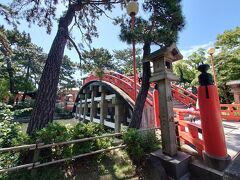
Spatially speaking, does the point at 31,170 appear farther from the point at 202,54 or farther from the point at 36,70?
the point at 36,70

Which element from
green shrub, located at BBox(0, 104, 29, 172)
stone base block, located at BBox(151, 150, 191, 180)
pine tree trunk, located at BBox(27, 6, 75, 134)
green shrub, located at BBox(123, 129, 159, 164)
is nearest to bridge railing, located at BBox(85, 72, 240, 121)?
green shrub, located at BBox(123, 129, 159, 164)

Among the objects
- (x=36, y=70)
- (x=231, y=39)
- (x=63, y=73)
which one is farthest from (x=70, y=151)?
(x=63, y=73)

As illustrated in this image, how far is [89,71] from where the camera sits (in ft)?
21.9

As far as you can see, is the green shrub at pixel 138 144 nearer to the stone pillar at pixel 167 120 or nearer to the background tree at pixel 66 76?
the stone pillar at pixel 167 120

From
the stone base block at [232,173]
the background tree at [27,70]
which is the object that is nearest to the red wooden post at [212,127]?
the stone base block at [232,173]

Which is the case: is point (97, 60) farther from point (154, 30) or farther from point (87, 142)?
point (87, 142)

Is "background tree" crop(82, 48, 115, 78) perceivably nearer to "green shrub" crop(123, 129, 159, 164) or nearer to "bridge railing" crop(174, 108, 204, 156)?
"green shrub" crop(123, 129, 159, 164)

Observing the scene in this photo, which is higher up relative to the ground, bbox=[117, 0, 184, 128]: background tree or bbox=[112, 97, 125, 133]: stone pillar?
bbox=[117, 0, 184, 128]: background tree

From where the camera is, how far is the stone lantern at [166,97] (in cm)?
329

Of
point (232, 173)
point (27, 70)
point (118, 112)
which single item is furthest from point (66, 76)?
point (232, 173)

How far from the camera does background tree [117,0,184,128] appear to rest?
4766 mm

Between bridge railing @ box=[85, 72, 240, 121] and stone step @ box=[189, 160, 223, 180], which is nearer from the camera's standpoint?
stone step @ box=[189, 160, 223, 180]

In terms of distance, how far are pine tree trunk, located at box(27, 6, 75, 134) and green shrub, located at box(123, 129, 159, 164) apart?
262cm

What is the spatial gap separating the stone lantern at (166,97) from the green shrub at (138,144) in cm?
78
